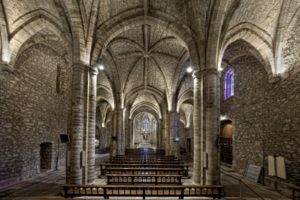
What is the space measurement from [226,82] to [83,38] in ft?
36.7

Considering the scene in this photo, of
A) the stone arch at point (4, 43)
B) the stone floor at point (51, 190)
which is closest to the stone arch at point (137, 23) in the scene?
the stone arch at point (4, 43)

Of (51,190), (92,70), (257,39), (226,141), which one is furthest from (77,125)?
(226,141)

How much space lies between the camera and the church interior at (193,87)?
23.8 ft

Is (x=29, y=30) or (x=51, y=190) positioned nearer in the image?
(x=51, y=190)

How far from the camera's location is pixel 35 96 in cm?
1038

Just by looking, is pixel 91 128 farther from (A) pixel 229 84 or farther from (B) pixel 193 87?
(A) pixel 229 84

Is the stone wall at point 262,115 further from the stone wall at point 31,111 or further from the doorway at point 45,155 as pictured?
the doorway at point 45,155

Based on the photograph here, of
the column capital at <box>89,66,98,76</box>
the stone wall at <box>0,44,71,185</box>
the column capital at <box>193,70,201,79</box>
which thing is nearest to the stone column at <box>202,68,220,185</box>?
the column capital at <box>193,70,201,79</box>

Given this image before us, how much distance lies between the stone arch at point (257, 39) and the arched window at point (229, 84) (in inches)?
152

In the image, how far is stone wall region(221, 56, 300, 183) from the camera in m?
7.82

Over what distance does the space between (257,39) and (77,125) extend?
10.0 m

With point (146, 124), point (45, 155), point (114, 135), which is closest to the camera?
point (45, 155)

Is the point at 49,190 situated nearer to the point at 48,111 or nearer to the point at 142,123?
the point at 48,111

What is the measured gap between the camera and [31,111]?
33.0ft
